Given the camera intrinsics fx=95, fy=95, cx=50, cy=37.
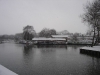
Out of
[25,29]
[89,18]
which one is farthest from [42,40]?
[89,18]

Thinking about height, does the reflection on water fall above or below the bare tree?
below

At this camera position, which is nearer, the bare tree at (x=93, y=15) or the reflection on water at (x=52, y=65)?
the reflection on water at (x=52, y=65)

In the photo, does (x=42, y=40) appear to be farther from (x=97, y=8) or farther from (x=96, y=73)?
(x=96, y=73)

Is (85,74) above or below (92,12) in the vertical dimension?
below

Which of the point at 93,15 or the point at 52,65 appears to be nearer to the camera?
the point at 52,65

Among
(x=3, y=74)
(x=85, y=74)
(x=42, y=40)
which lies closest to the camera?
(x=3, y=74)

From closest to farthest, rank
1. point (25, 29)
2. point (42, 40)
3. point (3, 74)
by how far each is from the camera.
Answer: point (3, 74), point (42, 40), point (25, 29)

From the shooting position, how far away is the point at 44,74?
9.44 meters

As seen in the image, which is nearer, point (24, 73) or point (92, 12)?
point (24, 73)

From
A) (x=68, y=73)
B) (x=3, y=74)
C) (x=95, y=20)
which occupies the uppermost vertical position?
(x=95, y=20)

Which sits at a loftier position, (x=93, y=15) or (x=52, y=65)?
(x=93, y=15)

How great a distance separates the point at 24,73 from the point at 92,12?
21.8 meters

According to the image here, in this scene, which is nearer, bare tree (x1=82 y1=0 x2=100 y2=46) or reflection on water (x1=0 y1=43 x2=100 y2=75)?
reflection on water (x1=0 y1=43 x2=100 y2=75)

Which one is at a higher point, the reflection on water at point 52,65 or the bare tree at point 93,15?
the bare tree at point 93,15
